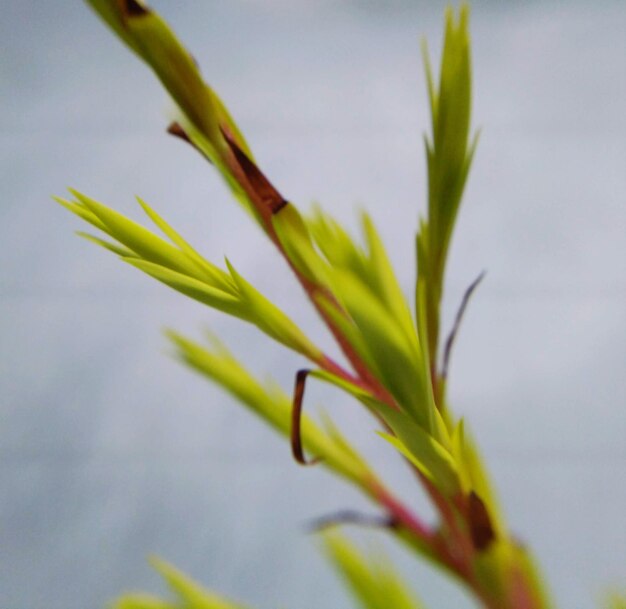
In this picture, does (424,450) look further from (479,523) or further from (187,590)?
(187,590)

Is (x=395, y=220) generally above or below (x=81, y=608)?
above

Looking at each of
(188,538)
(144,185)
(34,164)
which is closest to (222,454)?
(188,538)

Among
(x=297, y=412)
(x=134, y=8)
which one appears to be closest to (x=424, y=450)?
(x=297, y=412)

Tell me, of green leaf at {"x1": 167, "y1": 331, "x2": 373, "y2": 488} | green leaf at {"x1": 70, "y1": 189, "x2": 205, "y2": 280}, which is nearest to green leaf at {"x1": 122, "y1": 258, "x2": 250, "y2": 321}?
green leaf at {"x1": 70, "y1": 189, "x2": 205, "y2": 280}

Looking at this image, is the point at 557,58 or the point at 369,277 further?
the point at 557,58

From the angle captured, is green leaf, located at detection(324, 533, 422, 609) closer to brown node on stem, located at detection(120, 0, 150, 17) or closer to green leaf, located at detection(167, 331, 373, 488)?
green leaf, located at detection(167, 331, 373, 488)

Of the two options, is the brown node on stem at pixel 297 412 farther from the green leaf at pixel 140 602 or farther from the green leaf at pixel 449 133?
the green leaf at pixel 140 602

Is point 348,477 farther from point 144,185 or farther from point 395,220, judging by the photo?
point 144,185
